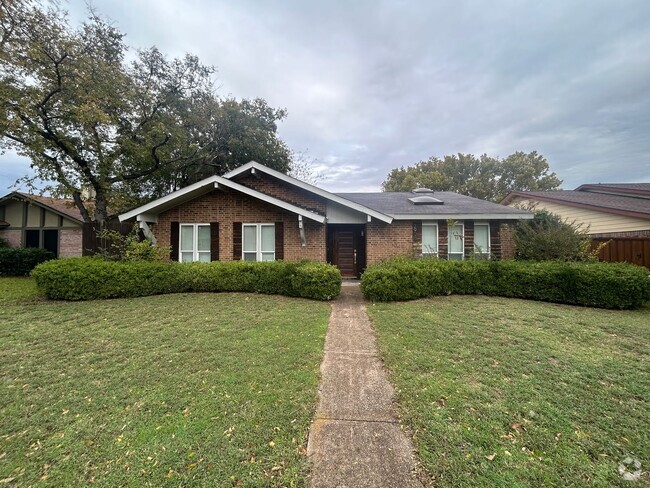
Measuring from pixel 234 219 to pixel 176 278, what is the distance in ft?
11.0

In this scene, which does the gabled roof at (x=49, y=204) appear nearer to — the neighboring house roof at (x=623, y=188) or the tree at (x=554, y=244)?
the tree at (x=554, y=244)

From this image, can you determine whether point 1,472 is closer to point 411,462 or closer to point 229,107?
point 411,462

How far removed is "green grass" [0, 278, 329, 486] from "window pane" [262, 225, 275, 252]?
204 inches

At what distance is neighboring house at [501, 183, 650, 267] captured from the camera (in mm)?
11281

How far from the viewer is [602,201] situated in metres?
14.4

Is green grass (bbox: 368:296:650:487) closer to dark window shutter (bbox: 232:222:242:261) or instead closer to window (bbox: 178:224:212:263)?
dark window shutter (bbox: 232:222:242:261)


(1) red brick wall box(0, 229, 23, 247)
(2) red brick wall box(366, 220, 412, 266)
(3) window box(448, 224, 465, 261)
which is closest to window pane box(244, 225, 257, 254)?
(2) red brick wall box(366, 220, 412, 266)

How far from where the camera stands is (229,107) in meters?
17.2

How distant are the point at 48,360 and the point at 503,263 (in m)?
11.1

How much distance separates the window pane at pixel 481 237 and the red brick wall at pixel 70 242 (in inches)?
884

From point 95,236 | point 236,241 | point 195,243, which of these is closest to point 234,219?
point 236,241

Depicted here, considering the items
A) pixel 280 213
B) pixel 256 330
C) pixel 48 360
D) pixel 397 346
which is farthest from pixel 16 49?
pixel 397 346

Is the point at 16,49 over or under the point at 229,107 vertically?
under

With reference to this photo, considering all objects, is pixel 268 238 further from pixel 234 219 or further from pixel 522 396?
pixel 522 396
